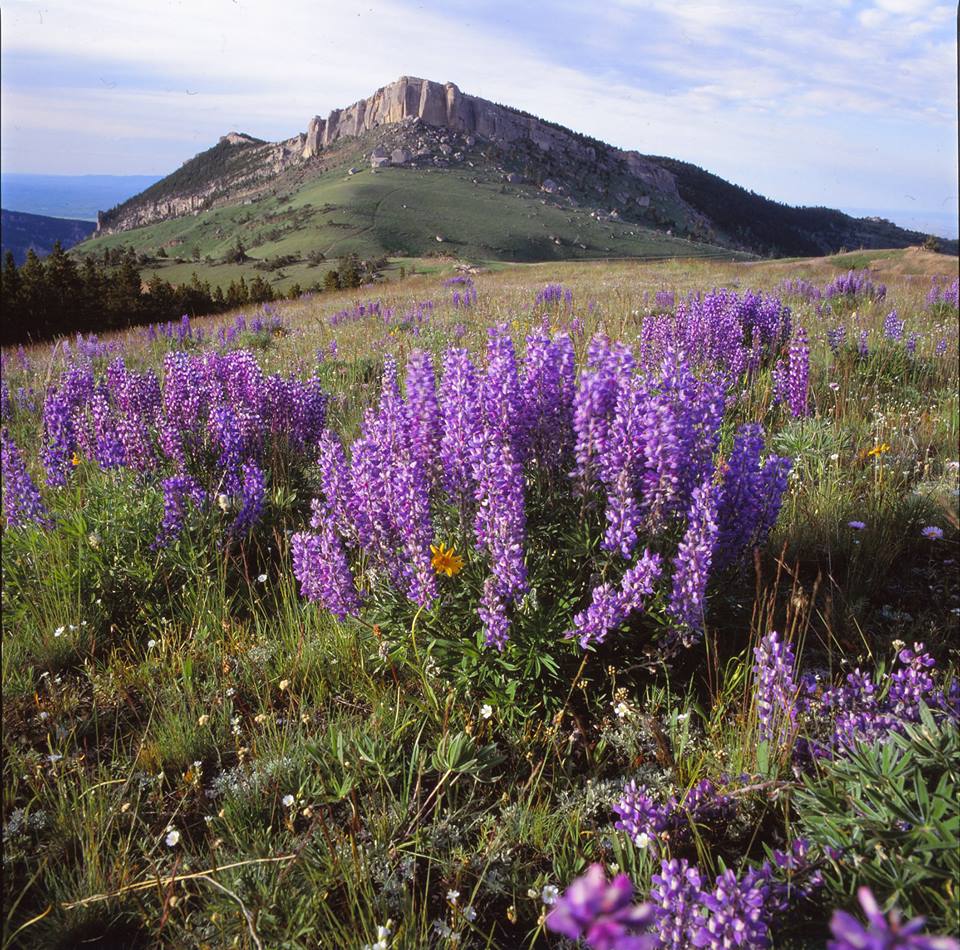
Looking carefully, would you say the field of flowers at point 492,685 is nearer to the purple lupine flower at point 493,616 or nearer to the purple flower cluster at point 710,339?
the purple lupine flower at point 493,616

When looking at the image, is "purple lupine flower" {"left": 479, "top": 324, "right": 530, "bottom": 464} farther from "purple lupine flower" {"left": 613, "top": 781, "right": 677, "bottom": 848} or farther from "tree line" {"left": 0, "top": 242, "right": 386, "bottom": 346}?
"tree line" {"left": 0, "top": 242, "right": 386, "bottom": 346}

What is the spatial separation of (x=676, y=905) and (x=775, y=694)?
88 cm

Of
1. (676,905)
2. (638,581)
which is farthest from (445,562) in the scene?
(676,905)

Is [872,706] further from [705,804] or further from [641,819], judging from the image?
[641,819]

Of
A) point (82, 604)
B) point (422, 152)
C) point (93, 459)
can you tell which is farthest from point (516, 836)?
point (422, 152)

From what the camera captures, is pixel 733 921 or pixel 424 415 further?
pixel 424 415

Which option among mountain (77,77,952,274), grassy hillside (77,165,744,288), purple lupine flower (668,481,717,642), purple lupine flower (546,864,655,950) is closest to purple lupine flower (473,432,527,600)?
purple lupine flower (668,481,717,642)

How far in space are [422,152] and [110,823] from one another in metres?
148

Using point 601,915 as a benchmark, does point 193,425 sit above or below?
below

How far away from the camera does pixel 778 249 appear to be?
466 feet

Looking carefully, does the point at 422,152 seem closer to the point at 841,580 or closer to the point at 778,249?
the point at 778,249

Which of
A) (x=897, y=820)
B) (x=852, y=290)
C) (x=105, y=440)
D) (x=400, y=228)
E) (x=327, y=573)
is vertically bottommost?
(x=897, y=820)

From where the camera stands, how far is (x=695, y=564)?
2.47 m

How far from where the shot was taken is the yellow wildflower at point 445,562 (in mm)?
2785
